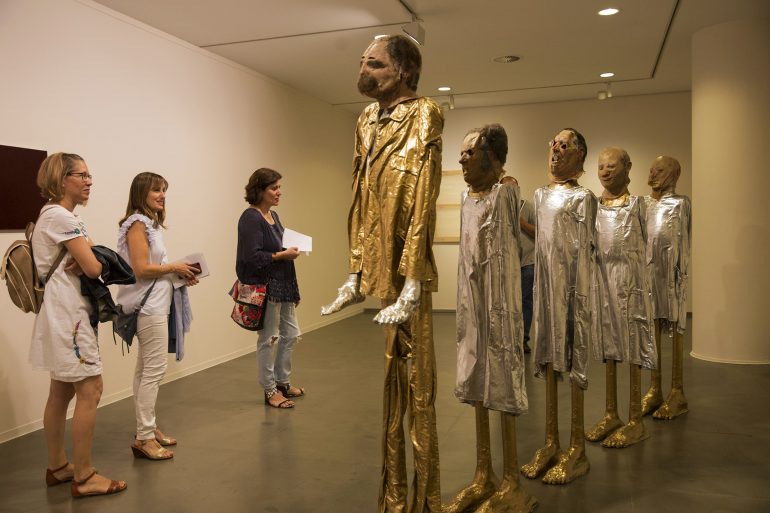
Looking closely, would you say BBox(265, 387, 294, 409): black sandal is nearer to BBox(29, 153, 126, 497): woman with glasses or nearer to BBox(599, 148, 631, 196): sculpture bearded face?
BBox(29, 153, 126, 497): woman with glasses

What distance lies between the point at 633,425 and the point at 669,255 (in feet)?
4.05

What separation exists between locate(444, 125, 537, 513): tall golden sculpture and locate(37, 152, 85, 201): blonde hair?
193 cm

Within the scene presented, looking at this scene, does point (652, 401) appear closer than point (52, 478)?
No

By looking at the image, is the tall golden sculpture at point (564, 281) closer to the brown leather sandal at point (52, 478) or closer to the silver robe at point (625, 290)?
the silver robe at point (625, 290)

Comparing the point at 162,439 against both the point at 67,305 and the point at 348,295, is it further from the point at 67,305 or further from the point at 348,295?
the point at 348,295

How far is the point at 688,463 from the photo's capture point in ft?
11.7

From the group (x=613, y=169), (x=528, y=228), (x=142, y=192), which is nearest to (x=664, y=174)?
(x=613, y=169)

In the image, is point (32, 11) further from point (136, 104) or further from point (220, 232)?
point (220, 232)

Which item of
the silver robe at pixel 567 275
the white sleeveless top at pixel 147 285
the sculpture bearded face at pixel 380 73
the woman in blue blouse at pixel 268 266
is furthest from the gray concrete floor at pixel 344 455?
the sculpture bearded face at pixel 380 73

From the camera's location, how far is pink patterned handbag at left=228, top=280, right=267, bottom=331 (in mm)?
4570

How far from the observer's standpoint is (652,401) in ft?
14.9

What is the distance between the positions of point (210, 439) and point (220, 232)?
2.89 metres

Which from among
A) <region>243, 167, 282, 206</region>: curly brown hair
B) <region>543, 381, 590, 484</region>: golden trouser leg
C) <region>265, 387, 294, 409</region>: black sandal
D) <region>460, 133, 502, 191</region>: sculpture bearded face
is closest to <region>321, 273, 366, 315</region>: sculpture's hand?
<region>460, 133, 502, 191</region>: sculpture bearded face

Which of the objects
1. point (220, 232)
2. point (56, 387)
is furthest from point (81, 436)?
point (220, 232)
